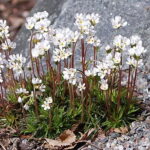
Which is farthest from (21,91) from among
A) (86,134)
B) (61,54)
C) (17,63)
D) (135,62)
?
(135,62)

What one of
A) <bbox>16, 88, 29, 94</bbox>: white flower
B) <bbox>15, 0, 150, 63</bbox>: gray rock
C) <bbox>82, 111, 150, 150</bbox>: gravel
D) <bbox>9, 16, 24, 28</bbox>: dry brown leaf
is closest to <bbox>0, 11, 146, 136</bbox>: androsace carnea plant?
<bbox>16, 88, 29, 94</bbox>: white flower

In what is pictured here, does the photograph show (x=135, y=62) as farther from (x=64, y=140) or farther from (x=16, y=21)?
(x=16, y=21)

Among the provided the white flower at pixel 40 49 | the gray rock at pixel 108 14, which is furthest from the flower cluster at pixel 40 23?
the gray rock at pixel 108 14

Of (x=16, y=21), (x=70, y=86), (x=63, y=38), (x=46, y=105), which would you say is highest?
(x=63, y=38)

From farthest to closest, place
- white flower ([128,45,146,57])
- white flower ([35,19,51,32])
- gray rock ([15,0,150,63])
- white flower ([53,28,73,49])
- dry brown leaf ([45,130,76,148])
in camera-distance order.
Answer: gray rock ([15,0,150,63]) < dry brown leaf ([45,130,76,148]) < white flower ([35,19,51,32]) < white flower ([53,28,73,49]) < white flower ([128,45,146,57])

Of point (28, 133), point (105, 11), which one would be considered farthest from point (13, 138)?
point (105, 11)

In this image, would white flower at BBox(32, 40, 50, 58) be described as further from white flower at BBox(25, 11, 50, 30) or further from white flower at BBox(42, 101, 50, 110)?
white flower at BBox(42, 101, 50, 110)

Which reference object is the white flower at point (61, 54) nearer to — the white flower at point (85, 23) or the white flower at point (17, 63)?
the white flower at point (85, 23)

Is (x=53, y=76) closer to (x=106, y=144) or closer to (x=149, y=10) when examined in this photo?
(x=106, y=144)
